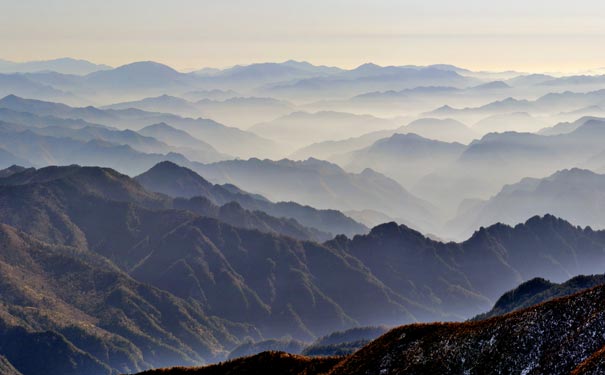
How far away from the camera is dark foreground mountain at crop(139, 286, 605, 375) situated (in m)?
76.1

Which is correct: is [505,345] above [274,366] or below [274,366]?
above

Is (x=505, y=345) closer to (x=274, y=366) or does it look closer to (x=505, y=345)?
(x=505, y=345)

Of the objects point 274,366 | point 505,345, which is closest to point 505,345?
point 505,345

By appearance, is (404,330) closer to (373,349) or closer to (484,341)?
(373,349)

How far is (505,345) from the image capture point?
269 ft

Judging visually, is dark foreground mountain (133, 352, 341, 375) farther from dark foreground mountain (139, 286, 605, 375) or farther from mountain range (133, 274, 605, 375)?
dark foreground mountain (139, 286, 605, 375)

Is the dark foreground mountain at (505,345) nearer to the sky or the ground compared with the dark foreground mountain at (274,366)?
nearer to the sky

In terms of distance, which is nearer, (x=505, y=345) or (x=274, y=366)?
(x=505, y=345)

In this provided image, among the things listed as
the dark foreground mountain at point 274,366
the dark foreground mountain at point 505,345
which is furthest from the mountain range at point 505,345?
the dark foreground mountain at point 274,366

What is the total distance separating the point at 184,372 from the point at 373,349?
101ft

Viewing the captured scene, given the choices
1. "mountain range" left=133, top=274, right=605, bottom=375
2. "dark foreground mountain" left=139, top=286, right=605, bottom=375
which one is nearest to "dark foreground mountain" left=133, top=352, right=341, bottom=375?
"mountain range" left=133, top=274, right=605, bottom=375

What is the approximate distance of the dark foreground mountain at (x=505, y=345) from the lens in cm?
7606

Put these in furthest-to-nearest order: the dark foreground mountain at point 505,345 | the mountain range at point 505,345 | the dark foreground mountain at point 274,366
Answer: the dark foreground mountain at point 274,366
the dark foreground mountain at point 505,345
the mountain range at point 505,345

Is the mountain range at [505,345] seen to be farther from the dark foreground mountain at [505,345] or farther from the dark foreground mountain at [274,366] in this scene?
the dark foreground mountain at [274,366]
